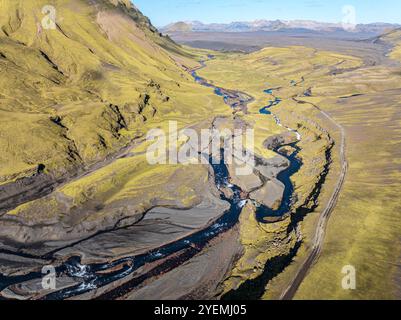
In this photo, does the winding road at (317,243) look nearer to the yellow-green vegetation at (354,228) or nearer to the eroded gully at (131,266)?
the yellow-green vegetation at (354,228)

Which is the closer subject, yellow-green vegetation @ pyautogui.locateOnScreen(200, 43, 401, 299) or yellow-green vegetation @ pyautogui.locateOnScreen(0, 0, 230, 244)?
yellow-green vegetation @ pyautogui.locateOnScreen(200, 43, 401, 299)

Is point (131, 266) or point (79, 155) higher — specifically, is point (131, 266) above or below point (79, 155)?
below

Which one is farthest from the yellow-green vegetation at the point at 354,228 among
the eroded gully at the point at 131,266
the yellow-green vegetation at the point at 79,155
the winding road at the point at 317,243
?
the yellow-green vegetation at the point at 79,155

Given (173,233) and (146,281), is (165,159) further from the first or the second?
(146,281)

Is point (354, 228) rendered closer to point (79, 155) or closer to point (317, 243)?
point (317, 243)

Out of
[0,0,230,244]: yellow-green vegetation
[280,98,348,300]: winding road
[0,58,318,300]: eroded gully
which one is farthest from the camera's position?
[0,0,230,244]: yellow-green vegetation

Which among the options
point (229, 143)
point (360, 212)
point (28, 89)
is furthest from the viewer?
point (28, 89)

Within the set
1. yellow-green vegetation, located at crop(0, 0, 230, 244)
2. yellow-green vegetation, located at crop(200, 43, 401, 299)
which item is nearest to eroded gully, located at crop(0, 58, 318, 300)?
yellow-green vegetation, located at crop(200, 43, 401, 299)

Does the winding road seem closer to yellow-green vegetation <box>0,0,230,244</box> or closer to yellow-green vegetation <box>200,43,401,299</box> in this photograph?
yellow-green vegetation <box>200,43,401,299</box>

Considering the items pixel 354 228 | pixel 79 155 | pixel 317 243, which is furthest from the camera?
pixel 79 155

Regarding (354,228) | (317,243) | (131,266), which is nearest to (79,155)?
(131,266)
